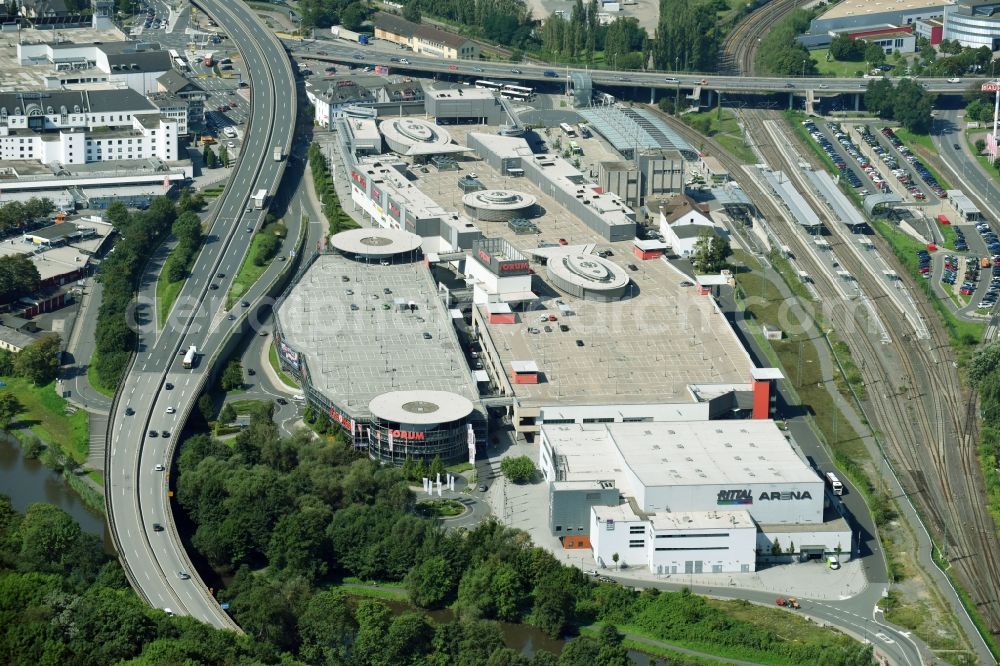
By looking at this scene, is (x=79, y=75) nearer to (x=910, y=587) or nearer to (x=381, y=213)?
(x=381, y=213)

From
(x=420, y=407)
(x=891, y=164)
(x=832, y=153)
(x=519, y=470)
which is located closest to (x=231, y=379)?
(x=420, y=407)

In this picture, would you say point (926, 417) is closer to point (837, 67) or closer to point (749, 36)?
point (837, 67)

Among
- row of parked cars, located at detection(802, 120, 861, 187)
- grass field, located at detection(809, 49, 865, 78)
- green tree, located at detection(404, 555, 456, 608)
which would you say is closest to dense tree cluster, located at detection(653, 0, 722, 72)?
grass field, located at detection(809, 49, 865, 78)

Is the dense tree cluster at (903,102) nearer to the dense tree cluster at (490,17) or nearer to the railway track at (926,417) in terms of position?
the railway track at (926,417)

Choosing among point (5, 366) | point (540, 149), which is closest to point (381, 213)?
point (540, 149)

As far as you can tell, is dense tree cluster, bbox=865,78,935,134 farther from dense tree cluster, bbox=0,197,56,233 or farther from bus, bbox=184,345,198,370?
bus, bbox=184,345,198,370

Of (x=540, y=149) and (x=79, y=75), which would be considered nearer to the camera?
(x=540, y=149)
